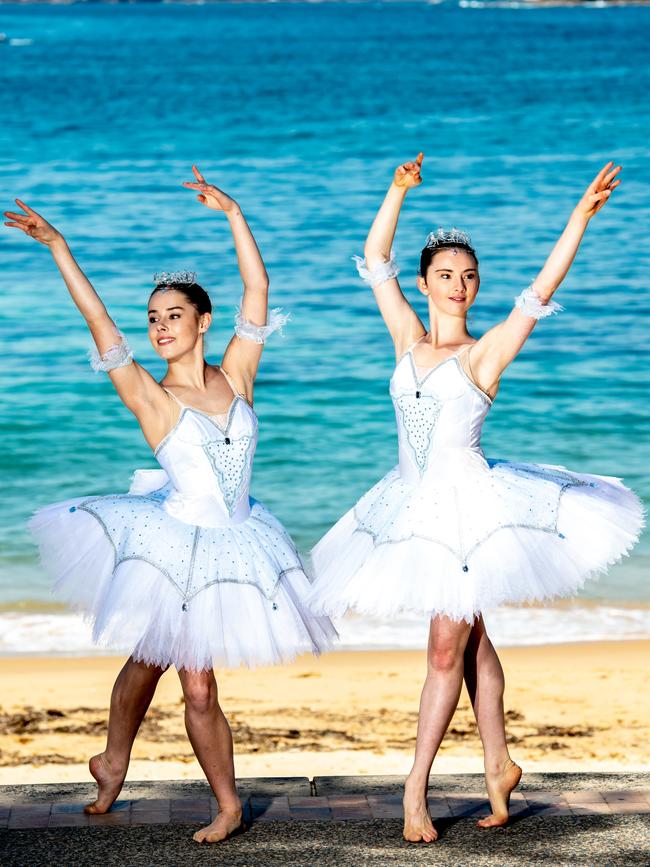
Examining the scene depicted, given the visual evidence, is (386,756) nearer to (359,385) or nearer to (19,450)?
(19,450)

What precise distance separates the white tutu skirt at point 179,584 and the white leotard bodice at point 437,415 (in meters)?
0.51

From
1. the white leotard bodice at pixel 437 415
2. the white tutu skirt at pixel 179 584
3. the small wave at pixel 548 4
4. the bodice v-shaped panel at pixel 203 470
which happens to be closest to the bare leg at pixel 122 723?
the white tutu skirt at pixel 179 584

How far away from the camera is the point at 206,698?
4.84 m

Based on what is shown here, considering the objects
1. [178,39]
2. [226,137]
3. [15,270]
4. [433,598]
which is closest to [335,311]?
[15,270]

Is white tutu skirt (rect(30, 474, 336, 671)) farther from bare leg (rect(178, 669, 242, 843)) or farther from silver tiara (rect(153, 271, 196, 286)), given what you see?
silver tiara (rect(153, 271, 196, 286))

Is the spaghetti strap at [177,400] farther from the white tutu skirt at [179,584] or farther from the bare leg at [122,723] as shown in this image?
the bare leg at [122,723]

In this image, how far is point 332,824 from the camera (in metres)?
5.05

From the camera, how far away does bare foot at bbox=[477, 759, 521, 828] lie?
5027 mm

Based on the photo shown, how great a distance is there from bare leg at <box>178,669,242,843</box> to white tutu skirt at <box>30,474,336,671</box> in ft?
0.27

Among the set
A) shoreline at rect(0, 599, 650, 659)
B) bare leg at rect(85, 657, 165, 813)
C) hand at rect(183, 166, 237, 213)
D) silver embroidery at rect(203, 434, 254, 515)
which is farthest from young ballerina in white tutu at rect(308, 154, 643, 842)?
shoreline at rect(0, 599, 650, 659)

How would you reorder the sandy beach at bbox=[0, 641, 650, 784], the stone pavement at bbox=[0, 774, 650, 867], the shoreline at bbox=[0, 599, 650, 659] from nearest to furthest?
the stone pavement at bbox=[0, 774, 650, 867]
the sandy beach at bbox=[0, 641, 650, 784]
the shoreline at bbox=[0, 599, 650, 659]

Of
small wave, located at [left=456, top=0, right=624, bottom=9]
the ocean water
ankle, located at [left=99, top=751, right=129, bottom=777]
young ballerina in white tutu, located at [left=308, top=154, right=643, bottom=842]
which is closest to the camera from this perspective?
young ballerina in white tutu, located at [left=308, top=154, right=643, bottom=842]

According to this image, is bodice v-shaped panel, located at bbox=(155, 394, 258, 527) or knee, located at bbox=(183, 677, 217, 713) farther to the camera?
bodice v-shaped panel, located at bbox=(155, 394, 258, 527)

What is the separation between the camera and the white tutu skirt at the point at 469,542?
482 cm
